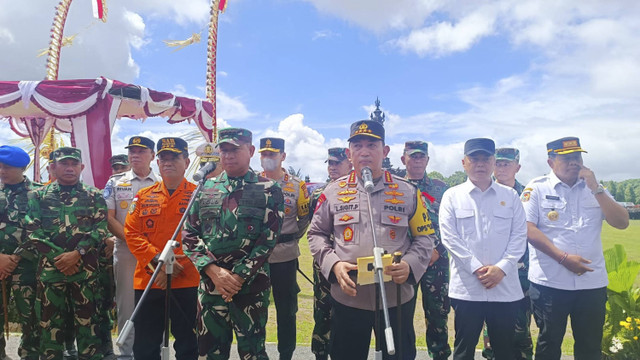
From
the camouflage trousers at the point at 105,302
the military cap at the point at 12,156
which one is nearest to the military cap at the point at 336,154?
the camouflage trousers at the point at 105,302

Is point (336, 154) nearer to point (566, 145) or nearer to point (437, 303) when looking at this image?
point (437, 303)

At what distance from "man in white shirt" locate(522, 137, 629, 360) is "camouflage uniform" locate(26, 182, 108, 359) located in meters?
4.25

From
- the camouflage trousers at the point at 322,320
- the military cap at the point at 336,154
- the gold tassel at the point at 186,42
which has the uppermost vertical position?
the gold tassel at the point at 186,42

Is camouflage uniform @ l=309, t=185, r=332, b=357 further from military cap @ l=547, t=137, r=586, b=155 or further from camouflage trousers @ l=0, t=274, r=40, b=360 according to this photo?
camouflage trousers @ l=0, t=274, r=40, b=360

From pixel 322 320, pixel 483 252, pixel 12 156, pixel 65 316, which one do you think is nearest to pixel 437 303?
pixel 483 252

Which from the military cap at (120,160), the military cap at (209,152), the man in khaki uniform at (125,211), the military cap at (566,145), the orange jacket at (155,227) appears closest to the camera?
the military cap at (209,152)

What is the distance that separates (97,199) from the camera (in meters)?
3.83

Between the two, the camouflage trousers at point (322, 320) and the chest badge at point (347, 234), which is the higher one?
the chest badge at point (347, 234)

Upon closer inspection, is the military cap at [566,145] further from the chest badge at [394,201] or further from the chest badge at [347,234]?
the chest badge at [347,234]

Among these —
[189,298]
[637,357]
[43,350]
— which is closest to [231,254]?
[189,298]

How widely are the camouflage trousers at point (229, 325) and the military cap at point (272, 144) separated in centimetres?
204

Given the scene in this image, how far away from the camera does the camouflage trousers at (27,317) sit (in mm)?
3824

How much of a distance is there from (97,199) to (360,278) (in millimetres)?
2973

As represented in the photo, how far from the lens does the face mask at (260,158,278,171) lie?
4367 mm
